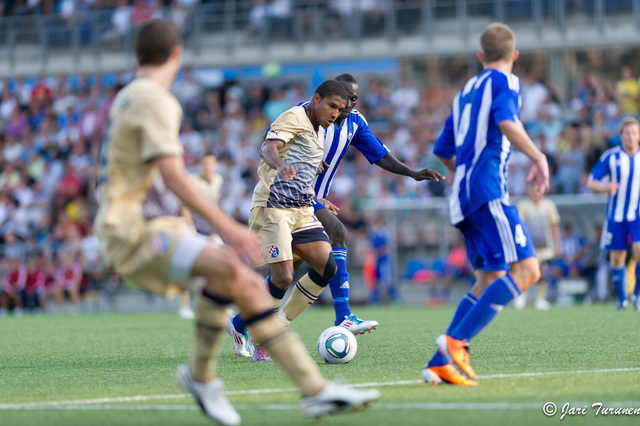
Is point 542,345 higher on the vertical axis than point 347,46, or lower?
lower

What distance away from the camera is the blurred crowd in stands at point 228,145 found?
2047cm

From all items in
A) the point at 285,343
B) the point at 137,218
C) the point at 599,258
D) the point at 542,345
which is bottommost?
the point at 599,258

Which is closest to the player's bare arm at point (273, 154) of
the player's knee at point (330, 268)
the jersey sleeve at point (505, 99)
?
the player's knee at point (330, 268)

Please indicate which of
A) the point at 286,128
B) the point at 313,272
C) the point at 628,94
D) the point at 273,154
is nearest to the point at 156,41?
the point at 273,154

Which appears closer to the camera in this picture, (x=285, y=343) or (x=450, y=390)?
(x=285, y=343)

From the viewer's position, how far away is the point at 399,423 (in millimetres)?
4145

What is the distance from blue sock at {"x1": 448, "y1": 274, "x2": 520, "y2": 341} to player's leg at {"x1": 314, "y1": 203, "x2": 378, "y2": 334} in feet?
6.93

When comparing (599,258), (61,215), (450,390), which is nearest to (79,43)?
(61,215)

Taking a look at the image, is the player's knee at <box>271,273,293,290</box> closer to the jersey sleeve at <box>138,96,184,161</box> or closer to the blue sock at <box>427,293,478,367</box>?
the blue sock at <box>427,293,478,367</box>

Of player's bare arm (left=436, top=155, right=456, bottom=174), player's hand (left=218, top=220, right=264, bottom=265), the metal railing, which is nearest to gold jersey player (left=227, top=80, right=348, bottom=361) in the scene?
player's bare arm (left=436, top=155, right=456, bottom=174)

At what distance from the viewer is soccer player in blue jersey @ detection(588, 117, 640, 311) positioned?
12844mm

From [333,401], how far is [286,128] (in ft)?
12.0

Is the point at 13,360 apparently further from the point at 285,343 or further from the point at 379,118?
the point at 379,118

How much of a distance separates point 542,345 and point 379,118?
15922mm
